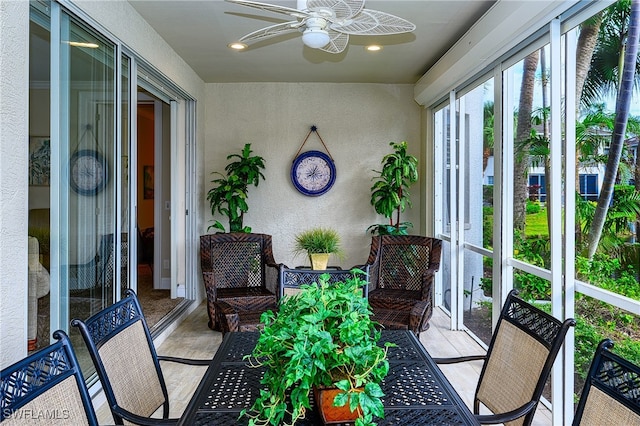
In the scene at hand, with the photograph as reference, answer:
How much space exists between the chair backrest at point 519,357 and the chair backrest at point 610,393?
0.68 ft

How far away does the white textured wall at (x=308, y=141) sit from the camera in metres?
5.62

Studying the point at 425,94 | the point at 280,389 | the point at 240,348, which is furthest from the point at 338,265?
the point at 280,389

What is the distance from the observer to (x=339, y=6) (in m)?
2.24

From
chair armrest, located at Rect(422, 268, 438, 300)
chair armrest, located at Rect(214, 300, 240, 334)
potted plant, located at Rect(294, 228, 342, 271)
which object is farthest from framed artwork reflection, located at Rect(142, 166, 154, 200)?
chair armrest, located at Rect(422, 268, 438, 300)

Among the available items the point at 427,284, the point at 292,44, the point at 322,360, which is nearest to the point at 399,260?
the point at 427,284

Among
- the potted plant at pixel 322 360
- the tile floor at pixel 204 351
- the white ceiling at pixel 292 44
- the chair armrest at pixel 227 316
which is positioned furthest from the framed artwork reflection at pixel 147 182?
the potted plant at pixel 322 360

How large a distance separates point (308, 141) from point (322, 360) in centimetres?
468

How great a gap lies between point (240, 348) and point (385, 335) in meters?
0.63

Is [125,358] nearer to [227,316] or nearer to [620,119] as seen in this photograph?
[227,316]

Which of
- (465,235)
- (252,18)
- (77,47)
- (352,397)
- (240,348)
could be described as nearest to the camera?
(352,397)

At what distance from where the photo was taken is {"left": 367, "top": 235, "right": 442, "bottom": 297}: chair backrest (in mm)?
4520

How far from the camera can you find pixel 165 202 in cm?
622

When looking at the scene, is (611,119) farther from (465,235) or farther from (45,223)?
(45,223)

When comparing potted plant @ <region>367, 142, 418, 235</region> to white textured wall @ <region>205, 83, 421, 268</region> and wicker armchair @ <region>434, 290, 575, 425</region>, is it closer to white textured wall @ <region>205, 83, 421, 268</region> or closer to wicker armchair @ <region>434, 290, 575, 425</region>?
white textured wall @ <region>205, 83, 421, 268</region>
